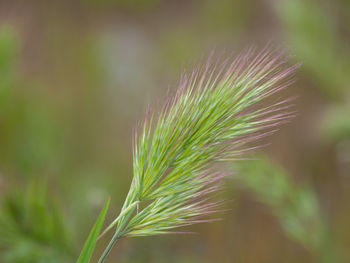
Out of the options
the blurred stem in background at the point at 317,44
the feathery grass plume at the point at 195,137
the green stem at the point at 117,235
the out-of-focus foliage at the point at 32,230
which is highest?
the blurred stem in background at the point at 317,44

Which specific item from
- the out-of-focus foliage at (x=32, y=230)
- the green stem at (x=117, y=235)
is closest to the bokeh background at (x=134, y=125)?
the out-of-focus foliage at (x=32, y=230)

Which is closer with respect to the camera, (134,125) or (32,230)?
(32,230)

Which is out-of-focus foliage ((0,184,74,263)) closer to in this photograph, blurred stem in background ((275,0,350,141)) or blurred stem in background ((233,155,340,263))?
blurred stem in background ((233,155,340,263))

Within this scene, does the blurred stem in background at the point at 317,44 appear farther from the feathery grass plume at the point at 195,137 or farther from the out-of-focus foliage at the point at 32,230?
the feathery grass plume at the point at 195,137

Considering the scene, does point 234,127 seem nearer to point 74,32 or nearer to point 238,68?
point 238,68

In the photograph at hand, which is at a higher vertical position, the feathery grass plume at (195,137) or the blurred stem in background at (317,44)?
the blurred stem in background at (317,44)

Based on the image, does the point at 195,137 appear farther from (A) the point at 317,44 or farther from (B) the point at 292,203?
(A) the point at 317,44

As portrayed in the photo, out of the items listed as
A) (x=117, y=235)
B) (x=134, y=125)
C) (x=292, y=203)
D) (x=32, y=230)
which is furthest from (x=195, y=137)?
(x=134, y=125)

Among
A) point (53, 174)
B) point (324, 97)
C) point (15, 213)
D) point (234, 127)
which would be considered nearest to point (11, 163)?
point (53, 174)

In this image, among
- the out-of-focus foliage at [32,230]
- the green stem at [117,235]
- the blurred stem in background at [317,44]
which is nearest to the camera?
the green stem at [117,235]
